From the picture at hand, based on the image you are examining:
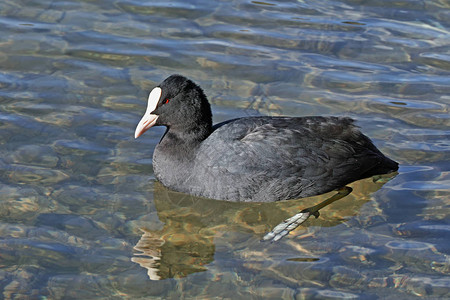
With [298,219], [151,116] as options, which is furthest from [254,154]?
[151,116]

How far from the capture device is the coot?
19.1ft

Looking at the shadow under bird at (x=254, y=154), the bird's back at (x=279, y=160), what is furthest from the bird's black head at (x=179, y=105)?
the bird's back at (x=279, y=160)

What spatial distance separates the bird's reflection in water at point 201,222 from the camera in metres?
5.18

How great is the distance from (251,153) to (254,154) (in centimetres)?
2

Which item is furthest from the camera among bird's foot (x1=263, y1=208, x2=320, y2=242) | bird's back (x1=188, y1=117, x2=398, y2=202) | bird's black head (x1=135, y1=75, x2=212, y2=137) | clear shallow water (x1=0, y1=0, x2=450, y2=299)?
bird's black head (x1=135, y1=75, x2=212, y2=137)

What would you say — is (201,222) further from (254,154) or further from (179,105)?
(179,105)

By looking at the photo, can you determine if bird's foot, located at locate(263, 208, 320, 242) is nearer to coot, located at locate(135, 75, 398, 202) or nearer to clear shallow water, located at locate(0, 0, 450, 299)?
clear shallow water, located at locate(0, 0, 450, 299)

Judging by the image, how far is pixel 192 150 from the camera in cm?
606

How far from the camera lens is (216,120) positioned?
275 inches

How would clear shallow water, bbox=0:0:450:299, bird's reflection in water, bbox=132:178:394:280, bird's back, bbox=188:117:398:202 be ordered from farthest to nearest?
1. bird's back, bbox=188:117:398:202
2. bird's reflection in water, bbox=132:178:394:280
3. clear shallow water, bbox=0:0:450:299

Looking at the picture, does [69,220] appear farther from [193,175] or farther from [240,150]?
[240,150]

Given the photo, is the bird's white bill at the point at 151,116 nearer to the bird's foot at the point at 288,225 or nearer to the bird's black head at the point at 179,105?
the bird's black head at the point at 179,105

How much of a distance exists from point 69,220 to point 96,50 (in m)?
3.03

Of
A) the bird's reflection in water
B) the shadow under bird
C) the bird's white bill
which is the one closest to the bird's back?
the shadow under bird
